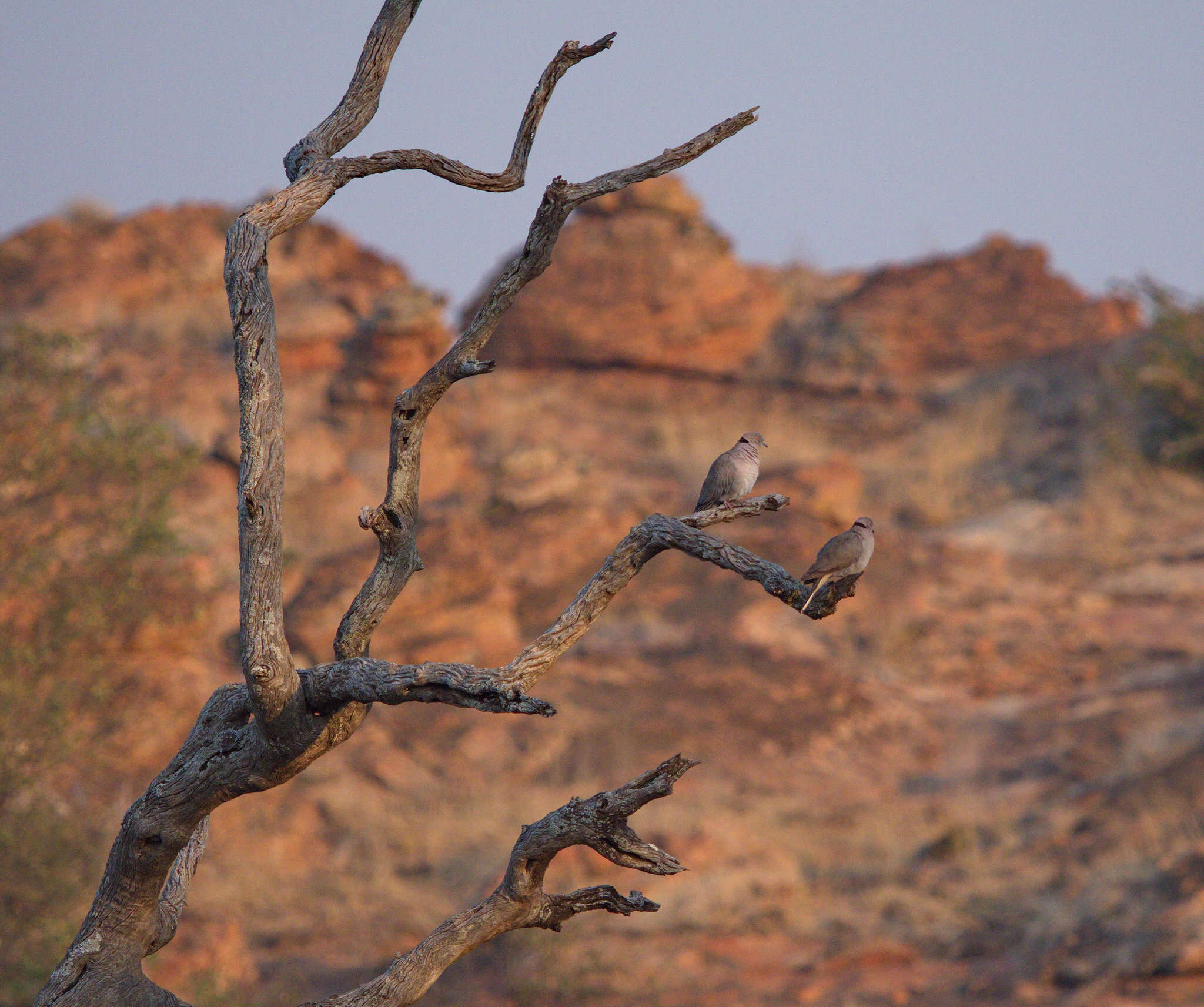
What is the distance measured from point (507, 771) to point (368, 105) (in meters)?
12.3

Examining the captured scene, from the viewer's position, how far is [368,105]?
5.65 metres

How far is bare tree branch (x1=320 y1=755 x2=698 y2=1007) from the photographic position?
16.6 ft

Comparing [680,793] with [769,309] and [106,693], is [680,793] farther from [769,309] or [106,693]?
[769,309]

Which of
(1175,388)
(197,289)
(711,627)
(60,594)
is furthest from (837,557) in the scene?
(197,289)

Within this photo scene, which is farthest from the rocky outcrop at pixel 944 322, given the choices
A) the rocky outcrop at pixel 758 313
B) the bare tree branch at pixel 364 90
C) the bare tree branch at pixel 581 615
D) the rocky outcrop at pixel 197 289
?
the bare tree branch at pixel 581 615

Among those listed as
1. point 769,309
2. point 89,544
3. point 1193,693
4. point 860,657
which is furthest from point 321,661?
point 769,309

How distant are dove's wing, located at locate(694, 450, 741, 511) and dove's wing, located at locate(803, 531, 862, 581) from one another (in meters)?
0.69

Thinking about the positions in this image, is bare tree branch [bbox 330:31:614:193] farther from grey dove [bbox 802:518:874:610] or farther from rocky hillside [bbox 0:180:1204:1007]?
rocky hillside [bbox 0:180:1204:1007]

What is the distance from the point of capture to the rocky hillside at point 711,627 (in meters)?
13.0

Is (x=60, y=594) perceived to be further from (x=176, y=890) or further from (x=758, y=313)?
(x=758, y=313)

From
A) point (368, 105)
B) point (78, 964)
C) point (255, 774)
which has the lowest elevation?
point (78, 964)

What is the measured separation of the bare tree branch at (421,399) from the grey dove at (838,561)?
1.60m

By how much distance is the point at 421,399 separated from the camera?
5.36 meters

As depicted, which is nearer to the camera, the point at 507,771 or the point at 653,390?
the point at 507,771
